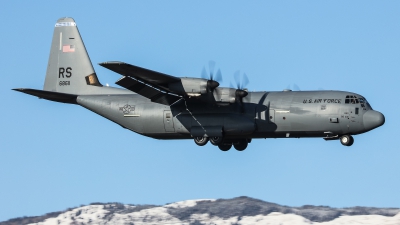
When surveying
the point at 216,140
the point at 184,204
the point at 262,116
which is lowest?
the point at 184,204

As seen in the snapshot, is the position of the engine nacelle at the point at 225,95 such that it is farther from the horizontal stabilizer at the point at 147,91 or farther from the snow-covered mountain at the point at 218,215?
the snow-covered mountain at the point at 218,215

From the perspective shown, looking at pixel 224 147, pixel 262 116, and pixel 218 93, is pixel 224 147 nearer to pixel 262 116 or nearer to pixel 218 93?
pixel 262 116

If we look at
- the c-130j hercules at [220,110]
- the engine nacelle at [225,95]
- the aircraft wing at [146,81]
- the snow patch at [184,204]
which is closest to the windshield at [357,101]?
the c-130j hercules at [220,110]

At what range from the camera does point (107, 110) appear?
33219 mm

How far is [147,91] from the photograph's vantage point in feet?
101

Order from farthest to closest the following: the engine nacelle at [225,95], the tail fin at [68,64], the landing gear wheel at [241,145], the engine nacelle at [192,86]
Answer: the tail fin at [68,64]
the landing gear wheel at [241,145]
the engine nacelle at [225,95]
the engine nacelle at [192,86]

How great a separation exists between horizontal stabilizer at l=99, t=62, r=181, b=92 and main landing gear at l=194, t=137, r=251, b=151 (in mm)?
2587

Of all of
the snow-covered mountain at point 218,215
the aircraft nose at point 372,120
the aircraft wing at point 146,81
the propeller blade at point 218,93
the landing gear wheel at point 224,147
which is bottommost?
the snow-covered mountain at point 218,215

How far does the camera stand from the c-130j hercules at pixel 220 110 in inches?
1164

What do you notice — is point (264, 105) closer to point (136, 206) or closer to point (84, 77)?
point (84, 77)

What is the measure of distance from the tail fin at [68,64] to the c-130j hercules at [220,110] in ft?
4.55

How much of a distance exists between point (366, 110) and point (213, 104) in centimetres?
593

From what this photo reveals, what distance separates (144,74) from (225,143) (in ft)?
18.6

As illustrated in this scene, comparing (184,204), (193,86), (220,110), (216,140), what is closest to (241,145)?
(216,140)
